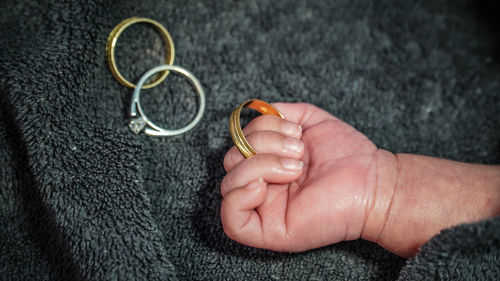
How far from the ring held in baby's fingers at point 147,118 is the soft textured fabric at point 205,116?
2cm

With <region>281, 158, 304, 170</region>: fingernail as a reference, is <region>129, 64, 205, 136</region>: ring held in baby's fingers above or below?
below

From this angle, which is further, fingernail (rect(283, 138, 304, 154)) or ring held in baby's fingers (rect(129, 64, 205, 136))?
ring held in baby's fingers (rect(129, 64, 205, 136))

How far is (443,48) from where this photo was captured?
3.57 feet

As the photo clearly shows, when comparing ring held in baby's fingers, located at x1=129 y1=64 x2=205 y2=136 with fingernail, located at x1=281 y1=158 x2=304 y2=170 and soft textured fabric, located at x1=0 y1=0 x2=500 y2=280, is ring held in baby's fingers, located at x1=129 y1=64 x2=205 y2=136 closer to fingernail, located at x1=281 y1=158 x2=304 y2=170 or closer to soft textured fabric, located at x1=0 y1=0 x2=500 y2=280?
soft textured fabric, located at x1=0 y1=0 x2=500 y2=280

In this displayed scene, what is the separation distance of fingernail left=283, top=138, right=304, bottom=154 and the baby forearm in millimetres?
138

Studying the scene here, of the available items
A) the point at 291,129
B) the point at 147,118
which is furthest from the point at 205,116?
the point at 291,129

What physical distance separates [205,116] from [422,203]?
0.45m

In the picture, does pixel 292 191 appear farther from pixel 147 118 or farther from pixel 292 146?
pixel 147 118

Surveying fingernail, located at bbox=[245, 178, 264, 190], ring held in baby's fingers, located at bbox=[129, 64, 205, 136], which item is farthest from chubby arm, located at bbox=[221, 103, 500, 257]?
ring held in baby's fingers, located at bbox=[129, 64, 205, 136]

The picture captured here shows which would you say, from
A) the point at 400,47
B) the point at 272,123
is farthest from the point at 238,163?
the point at 400,47

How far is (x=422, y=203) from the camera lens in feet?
2.37

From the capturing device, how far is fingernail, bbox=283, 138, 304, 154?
723 millimetres

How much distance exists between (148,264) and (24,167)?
0.30 m

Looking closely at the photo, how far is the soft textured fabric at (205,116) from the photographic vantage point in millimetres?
715
